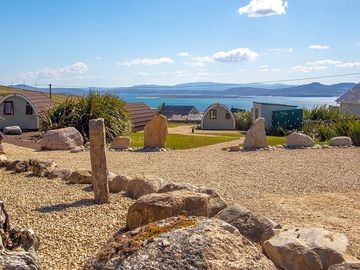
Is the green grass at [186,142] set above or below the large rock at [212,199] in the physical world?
below

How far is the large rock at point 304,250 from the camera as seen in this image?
20.1ft

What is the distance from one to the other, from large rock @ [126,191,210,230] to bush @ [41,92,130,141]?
56.5 ft

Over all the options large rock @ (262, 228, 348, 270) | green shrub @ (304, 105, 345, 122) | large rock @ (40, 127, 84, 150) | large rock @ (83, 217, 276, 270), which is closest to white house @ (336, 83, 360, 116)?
green shrub @ (304, 105, 345, 122)

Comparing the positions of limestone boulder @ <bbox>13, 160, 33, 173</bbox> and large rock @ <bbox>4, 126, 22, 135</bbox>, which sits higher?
limestone boulder @ <bbox>13, 160, 33, 173</bbox>

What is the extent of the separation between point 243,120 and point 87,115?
70.7 ft

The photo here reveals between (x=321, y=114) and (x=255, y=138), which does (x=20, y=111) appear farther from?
(x=321, y=114)

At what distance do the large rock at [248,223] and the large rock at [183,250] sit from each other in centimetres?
335

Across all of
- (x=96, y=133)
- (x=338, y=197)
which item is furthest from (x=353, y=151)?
(x=96, y=133)

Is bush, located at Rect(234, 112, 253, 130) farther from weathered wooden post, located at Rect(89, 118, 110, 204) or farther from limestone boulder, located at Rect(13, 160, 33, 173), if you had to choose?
weathered wooden post, located at Rect(89, 118, 110, 204)

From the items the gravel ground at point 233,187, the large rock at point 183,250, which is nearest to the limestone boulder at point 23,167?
the gravel ground at point 233,187

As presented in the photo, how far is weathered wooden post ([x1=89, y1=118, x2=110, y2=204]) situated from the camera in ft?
32.3

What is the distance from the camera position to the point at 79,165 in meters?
16.0

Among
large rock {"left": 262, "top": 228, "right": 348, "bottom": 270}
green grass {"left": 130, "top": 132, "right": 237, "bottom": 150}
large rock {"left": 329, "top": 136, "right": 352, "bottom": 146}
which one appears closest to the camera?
large rock {"left": 262, "top": 228, "right": 348, "bottom": 270}

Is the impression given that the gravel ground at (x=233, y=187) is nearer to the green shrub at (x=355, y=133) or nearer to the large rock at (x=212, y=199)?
the large rock at (x=212, y=199)
